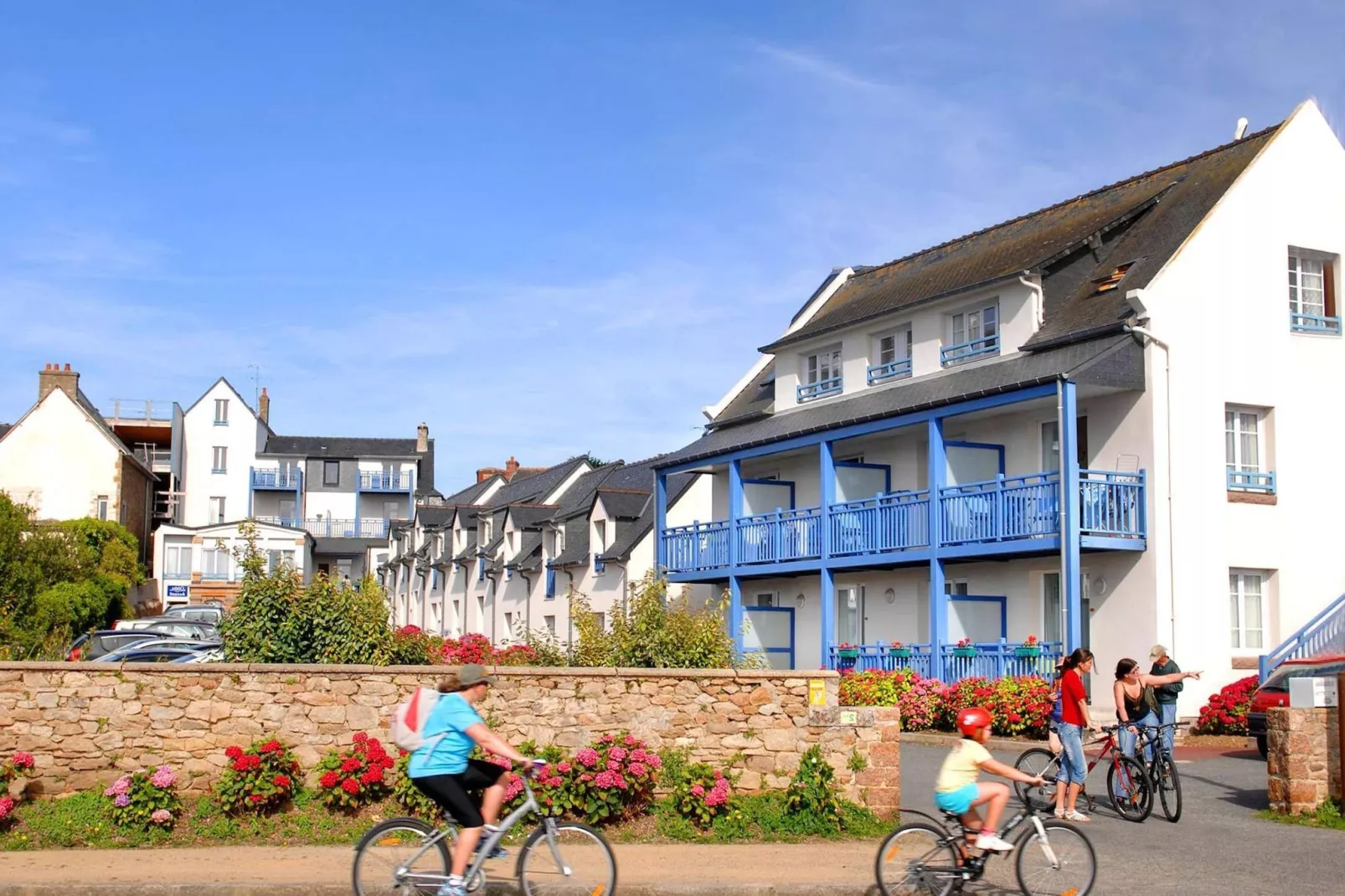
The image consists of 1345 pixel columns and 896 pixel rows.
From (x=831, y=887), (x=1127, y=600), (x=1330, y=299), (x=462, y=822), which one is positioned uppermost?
(x=1330, y=299)

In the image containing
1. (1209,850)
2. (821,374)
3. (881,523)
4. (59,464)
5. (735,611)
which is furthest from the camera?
(59,464)

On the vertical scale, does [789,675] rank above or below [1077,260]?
below

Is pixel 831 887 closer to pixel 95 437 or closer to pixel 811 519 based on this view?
pixel 811 519

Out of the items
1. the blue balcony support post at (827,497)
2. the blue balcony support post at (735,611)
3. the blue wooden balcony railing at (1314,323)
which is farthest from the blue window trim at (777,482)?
the blue wooden balcony railing at (1314,323)

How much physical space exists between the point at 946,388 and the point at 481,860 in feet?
63.7

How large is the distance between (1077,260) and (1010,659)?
7739mm

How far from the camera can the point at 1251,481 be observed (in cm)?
2523

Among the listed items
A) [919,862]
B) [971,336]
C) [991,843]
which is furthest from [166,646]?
[991,843]

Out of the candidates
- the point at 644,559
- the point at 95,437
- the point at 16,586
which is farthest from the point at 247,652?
the point at 95,437

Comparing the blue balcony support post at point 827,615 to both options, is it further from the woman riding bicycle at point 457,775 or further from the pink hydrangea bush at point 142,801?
the woman riding bicycle at point 457,775

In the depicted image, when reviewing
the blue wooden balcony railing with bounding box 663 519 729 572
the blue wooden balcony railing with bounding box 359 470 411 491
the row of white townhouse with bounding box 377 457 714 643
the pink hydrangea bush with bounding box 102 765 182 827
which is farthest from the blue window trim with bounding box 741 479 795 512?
the blue wooden balcony railing with bounding box 359 470 411 491

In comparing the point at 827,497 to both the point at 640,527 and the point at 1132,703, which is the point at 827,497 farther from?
the point at 1132,703

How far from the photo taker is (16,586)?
42.8 m

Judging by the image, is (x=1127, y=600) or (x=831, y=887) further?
(x=1127, y=600)
